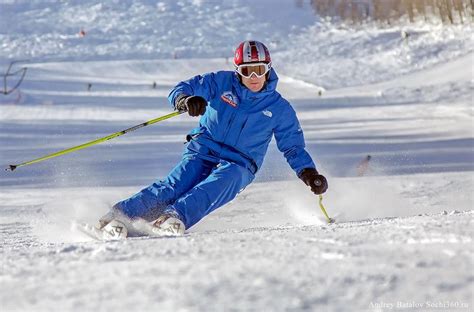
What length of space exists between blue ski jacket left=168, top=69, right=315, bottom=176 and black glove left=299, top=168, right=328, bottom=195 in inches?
2.1

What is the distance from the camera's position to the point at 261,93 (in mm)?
6051

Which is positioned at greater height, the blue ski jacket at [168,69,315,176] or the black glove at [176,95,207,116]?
the black glove at [176,95,207,116]

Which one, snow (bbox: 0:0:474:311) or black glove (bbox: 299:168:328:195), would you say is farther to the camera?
black glove (bbox: 299:168:328:195)

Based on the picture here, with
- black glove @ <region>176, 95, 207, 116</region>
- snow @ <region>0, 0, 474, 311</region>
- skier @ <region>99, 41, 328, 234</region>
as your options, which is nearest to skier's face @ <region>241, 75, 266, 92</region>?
skier @ <region>99, 41, 328, 234</region>

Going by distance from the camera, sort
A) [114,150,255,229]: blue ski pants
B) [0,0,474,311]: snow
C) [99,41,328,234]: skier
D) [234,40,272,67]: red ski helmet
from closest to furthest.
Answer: [0,0,474,311]: snow, [114,150,255,229]: blue ski pants, [99,41,328,234]: skier, [234,40,272,67]: red ski helmet

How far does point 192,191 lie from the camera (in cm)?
552

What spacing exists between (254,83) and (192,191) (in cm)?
106

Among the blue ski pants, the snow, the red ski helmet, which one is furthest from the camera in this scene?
the red ski helmet

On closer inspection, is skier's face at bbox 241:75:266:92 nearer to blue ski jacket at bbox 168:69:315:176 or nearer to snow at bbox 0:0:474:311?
blue ski jacket at bbox 168:69:315:176

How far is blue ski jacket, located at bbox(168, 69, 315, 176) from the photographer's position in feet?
19.7

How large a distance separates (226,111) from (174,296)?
11.6 ft

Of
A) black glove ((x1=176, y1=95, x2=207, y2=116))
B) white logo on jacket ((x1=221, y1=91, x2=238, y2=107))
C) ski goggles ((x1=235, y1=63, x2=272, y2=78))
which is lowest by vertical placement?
white logo on jacket ((x1=221, y1=91, x2=238, y2=107))

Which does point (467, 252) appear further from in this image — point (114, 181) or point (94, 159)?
point (94, 159)

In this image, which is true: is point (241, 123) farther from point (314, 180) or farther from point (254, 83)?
point (314, 180)
